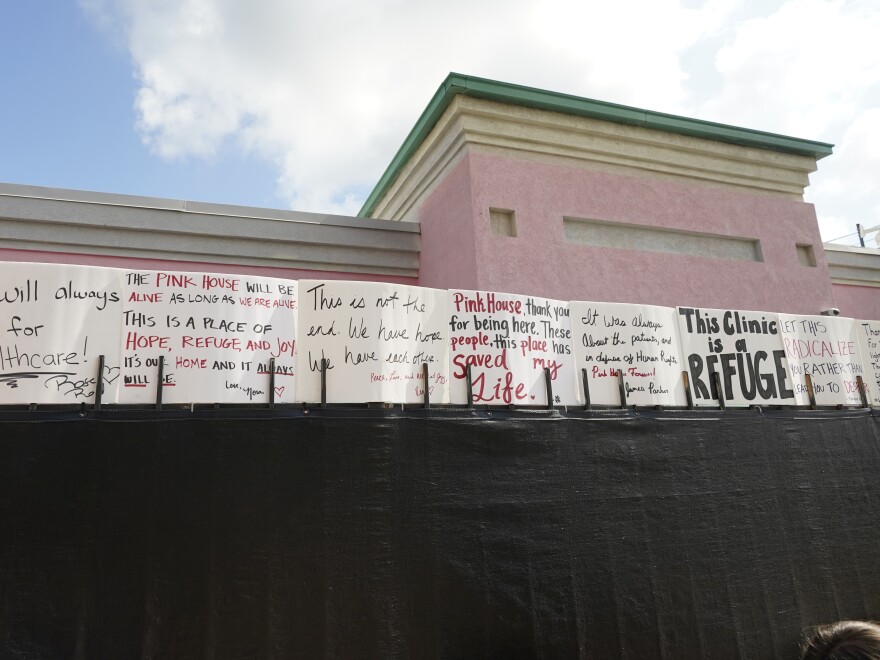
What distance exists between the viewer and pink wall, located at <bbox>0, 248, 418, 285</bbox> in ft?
22.5

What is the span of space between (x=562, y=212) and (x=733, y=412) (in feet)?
11.8

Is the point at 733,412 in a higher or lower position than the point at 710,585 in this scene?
higher

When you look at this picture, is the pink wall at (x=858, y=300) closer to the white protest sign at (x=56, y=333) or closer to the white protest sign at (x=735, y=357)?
the white protest sign at (x=735, y=357)

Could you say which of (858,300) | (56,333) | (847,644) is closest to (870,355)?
(847,644)

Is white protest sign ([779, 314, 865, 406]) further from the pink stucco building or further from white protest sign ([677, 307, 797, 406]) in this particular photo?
the pink stucco building

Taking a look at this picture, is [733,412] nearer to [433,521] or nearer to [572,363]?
[572,363]

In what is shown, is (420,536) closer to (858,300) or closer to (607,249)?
(607,249)

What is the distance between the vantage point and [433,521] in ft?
12.2

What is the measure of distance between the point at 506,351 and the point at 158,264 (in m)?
5.00

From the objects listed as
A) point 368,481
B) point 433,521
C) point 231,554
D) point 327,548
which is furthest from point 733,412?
point 231,554

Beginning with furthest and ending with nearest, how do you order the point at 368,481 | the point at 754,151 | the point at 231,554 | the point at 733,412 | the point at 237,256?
the point at 754,151
the point at 237,256
the point at 733,412
the point at 368,481
the point at 231,554

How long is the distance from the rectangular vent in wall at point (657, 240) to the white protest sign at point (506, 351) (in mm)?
3561

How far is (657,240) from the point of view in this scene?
8.16 m

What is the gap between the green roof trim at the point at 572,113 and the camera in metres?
7.21
